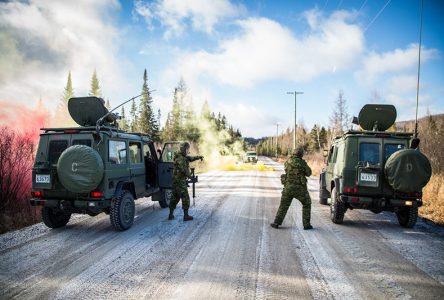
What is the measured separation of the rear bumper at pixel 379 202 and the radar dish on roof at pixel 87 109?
6.04 metres

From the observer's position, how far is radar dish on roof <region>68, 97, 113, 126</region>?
23.3 ft

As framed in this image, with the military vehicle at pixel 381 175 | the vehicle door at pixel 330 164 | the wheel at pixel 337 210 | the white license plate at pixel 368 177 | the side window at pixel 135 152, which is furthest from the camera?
the vehicle door at pixel 330 164

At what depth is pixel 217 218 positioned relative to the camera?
7574 millimetres

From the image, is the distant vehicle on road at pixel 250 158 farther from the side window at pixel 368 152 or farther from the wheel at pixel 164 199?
the side window at pixel 368 152

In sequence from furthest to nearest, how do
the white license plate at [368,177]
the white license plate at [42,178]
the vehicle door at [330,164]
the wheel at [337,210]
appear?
the vehicle door at [330,164] < the wheel at [337,210] < the white license plate at [368,177] < the white license plate at [42,178]

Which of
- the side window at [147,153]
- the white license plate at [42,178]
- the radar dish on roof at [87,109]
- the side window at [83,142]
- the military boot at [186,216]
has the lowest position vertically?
the military boot at [186,216]

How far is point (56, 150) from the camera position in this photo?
633cm

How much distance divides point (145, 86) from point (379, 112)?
51.3 meters

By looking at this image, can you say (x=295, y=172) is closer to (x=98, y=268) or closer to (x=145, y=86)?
(x=98, y=268)

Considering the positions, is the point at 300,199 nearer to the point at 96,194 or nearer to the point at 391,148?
the point at 391,148

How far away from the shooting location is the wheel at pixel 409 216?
6.75 meters

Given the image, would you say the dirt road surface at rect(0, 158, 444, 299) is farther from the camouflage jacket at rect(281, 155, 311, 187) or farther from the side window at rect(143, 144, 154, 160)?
the side window at rect(143, 144, 154, 160)

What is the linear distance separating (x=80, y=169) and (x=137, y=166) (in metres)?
1.92

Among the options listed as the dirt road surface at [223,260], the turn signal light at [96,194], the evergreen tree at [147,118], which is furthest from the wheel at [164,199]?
the evergreen tree at [147,118]
